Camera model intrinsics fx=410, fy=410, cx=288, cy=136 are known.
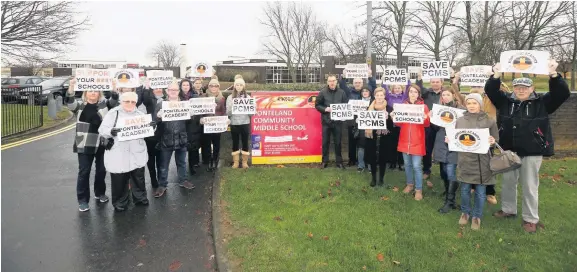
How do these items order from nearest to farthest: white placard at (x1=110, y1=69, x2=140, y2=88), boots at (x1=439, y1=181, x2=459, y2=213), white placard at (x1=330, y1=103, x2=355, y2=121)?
boots at (x1=439, y1=181, x2=459, y2=213)
white placard at (x1=110, y1=69, x2=140, y2=88)
white placard at (x1=330, y1=103, x2=355, y2=121)

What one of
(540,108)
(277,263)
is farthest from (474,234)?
(277,263)

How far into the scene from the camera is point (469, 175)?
5402mm

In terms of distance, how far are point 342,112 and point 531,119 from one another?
11.3 ft

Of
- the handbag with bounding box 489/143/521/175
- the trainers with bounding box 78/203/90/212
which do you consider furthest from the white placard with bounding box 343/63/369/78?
the trainers with bounding box 78/203/90/212

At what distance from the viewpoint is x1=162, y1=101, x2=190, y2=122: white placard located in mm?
6809

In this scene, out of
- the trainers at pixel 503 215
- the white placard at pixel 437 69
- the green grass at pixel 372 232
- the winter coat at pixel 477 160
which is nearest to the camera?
the green grass at pixel 372 232

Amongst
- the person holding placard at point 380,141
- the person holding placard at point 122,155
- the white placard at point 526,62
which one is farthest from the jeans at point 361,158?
the person holding placard at point 122,155

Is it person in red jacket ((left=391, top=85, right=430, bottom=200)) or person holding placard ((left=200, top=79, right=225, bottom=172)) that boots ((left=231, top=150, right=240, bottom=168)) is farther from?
person in red jacket ((left=391, top=85, right=430, bottom=200))

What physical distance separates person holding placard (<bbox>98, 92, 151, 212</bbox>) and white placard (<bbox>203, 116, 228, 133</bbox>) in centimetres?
151

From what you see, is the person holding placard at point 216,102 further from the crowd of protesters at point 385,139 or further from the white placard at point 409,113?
the white placard at point 409,113

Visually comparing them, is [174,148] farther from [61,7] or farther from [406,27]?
[406,27]

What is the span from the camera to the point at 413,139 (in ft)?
21.1

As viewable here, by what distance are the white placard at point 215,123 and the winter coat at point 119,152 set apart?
1.77 m

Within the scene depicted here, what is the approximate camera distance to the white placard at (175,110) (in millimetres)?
6809
